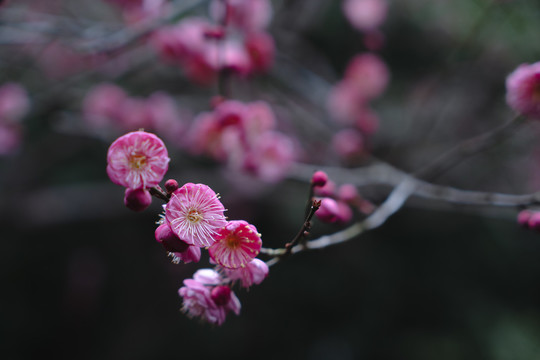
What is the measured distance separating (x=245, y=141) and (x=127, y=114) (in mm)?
896

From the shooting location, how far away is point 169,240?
2.00ft

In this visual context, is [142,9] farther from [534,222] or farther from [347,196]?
[534,222]

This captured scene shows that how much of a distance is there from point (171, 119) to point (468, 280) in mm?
1880

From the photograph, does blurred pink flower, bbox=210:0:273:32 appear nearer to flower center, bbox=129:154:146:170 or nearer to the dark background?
the dark background

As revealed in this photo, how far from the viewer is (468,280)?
2.16 meters

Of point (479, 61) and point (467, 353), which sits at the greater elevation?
point (479, 61)

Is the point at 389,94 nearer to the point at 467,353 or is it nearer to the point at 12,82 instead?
the point at 467,353

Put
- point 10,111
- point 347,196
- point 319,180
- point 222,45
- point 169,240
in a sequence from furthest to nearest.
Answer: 1. point 10,111
2. point 222,45
3. point 347,196
4. point 319,180
5. point 169,240

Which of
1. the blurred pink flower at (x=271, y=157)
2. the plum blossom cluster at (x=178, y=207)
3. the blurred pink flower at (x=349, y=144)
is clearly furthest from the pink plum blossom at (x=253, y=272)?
the blurred pink flower at (x=349, y=144)

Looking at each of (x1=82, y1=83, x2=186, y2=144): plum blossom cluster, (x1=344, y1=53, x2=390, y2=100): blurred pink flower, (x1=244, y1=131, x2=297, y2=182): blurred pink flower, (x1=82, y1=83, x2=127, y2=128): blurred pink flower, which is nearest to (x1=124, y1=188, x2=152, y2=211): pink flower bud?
(x1=244, y1=131, x2=297, y2=182): blurred pink flower

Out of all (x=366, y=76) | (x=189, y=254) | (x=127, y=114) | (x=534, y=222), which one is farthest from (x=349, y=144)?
(x=189, y=254)

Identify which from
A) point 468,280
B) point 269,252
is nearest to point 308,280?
point 468,280

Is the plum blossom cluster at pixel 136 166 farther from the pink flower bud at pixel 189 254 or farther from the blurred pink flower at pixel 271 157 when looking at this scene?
the blurred pink flower at pixel 271 157

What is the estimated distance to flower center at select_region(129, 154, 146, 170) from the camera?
613 mm
